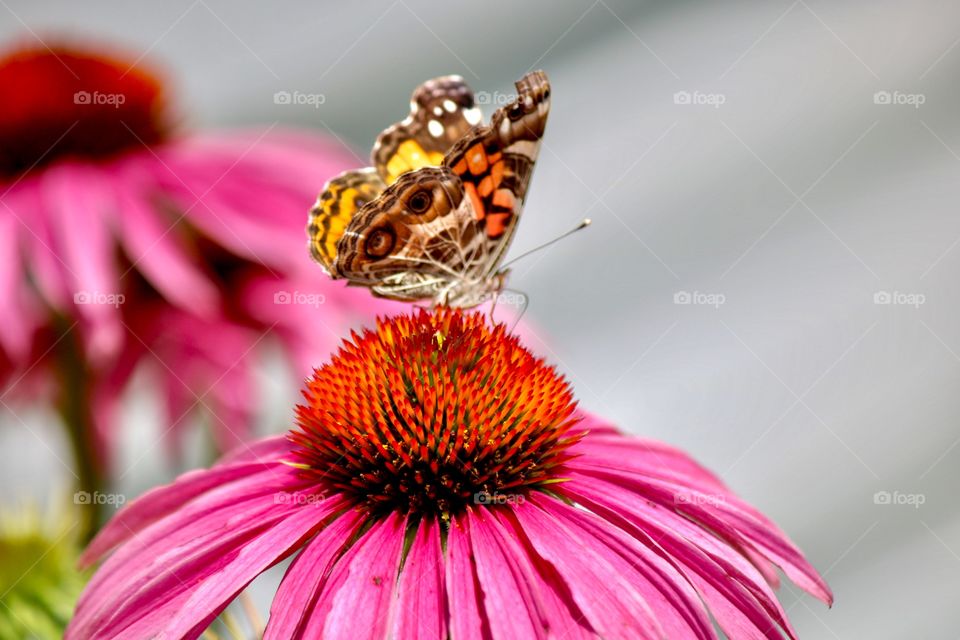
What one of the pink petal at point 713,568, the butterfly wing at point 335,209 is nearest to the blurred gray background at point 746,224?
the butterfly wing at point 335,209

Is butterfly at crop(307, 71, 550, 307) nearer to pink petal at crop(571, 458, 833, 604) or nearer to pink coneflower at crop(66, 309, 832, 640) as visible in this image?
pink coneflower at crop(66, 309, 832, 640)

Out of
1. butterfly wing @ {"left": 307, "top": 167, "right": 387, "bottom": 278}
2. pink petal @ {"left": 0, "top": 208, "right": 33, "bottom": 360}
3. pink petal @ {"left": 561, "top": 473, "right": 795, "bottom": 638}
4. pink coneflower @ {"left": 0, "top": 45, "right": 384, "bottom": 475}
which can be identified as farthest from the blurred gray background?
pink petal @ {"left": 561, "top": 473, "right": 795, "bottom": 638}

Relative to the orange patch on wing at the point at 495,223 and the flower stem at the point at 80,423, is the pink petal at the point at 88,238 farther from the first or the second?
the orange patch on wing at the point at 495,223

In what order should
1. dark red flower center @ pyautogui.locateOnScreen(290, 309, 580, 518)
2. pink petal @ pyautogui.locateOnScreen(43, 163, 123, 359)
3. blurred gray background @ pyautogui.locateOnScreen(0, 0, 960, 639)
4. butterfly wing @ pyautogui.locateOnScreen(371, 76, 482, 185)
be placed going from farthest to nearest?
blurred gray background @ pyautogui.locateOnScreen(0, 0, 960, 639) → pink petal @ pyautogui.locateOnScreen(43, 163, 123, 359) → butterfly wing @ pyautogui.locateOnScreen(371, 76, 482, 185) → dark red flower center @ pyautogui.locateOnScreen(290, 309, 580, 518)

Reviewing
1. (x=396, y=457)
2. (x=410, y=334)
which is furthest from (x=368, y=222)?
(x=396, y=457)

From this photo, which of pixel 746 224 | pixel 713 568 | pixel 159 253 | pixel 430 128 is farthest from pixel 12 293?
pixel 746 224

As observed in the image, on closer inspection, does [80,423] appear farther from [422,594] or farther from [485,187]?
[422,594]
